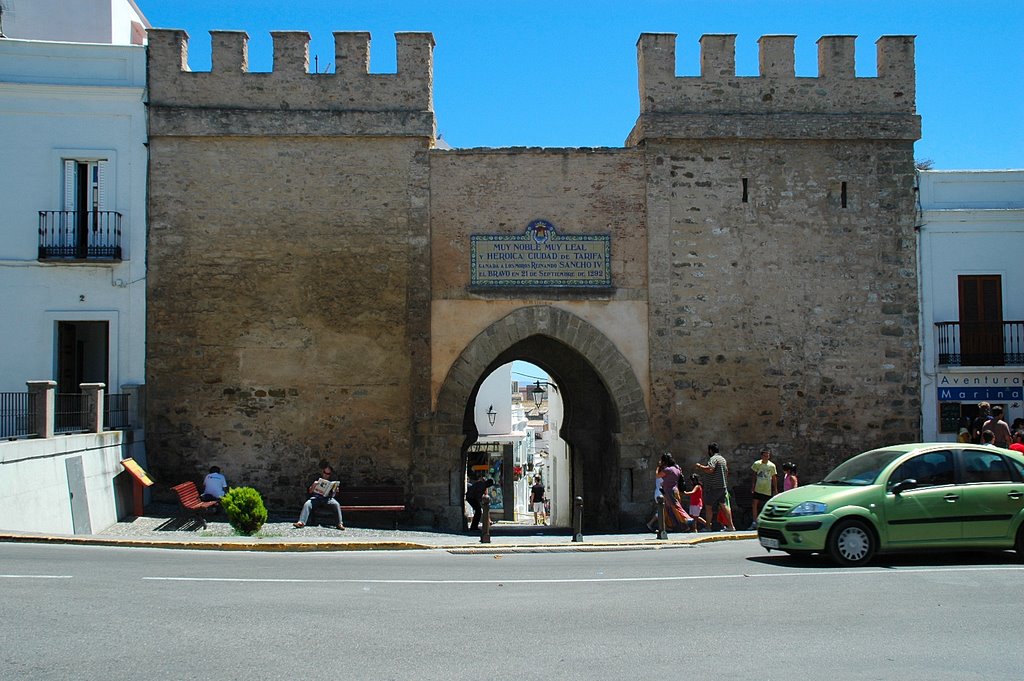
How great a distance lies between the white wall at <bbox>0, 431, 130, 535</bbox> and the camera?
13141mm

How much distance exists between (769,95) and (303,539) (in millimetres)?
11493

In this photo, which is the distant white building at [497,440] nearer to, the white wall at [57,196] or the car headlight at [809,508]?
the white wall at [57,196]

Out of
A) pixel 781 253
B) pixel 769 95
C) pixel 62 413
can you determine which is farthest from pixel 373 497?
pixel 769 95

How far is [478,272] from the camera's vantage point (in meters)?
17.9

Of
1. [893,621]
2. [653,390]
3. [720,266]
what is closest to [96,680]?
[893,621]

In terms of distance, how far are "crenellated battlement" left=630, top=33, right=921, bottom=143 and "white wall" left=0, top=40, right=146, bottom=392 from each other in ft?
30.8

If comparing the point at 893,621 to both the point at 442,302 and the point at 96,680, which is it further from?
the point at 442,302

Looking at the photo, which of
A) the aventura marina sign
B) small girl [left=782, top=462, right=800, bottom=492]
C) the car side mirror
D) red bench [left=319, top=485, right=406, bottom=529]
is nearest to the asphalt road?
the car side mirror

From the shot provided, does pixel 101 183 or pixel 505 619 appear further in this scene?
pixel 101 183

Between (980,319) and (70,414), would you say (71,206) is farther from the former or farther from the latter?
(980,319)

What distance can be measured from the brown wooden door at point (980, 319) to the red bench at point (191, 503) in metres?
13.8

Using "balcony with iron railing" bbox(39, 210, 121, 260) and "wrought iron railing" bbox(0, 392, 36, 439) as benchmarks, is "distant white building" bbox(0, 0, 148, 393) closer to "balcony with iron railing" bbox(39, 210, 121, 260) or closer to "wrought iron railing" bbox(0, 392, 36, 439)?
"balcony with iron railing" bbox(39, 210, 121, 260)

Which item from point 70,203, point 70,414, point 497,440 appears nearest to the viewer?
point 70,414

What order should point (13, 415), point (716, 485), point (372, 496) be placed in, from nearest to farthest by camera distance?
1. point (13, 415)
2. point (372, 496)
3. point (716, 485)
